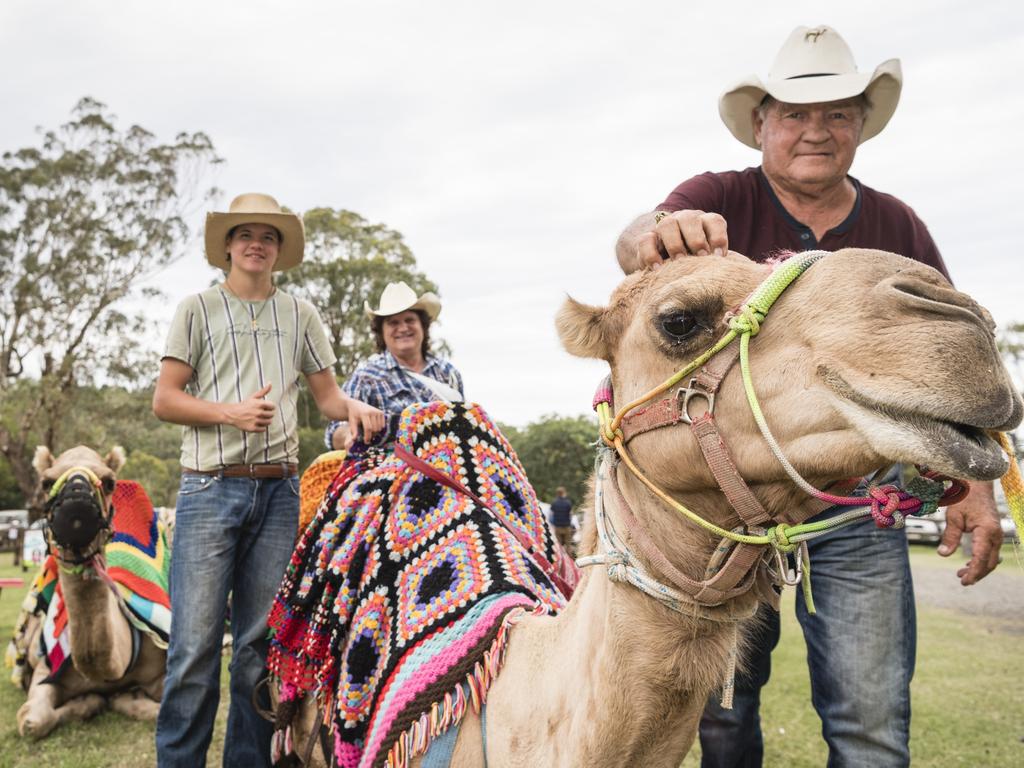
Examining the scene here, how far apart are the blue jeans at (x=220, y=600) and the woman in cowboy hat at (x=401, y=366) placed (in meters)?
1.13

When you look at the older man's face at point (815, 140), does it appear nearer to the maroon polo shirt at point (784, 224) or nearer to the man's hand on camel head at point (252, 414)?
the maroon polo shirt at point (784, 224)

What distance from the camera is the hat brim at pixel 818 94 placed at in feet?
8.61

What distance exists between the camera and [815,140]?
2713mm

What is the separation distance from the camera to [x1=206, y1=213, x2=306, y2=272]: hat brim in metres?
3.91

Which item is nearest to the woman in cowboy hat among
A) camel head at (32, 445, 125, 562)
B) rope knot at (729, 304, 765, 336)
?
camel head at (32, 445, 125, 562)

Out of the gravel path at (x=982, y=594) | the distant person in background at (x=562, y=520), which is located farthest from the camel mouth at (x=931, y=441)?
the distant person in background at (x=562, y=520)

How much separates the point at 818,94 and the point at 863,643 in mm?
1778

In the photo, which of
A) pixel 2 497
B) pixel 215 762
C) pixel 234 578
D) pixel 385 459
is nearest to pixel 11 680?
pixel 215 762

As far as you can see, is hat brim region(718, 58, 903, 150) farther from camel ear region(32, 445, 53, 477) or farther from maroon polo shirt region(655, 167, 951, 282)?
camel ear region(32, 445, 53, 477)

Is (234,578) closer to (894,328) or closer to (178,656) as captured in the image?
(178,656)

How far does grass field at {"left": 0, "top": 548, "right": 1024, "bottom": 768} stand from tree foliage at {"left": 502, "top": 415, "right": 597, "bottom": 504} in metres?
23.3

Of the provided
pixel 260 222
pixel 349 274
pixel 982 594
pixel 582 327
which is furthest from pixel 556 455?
pixel 582 327

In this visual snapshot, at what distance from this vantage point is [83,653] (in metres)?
5.20

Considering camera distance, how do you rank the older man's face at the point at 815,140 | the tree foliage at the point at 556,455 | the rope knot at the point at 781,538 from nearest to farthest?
1. the rope knot at the point at 781,538
2. the older man's face at the point at 815,140
3. the tree foliage at the point at 556,455
